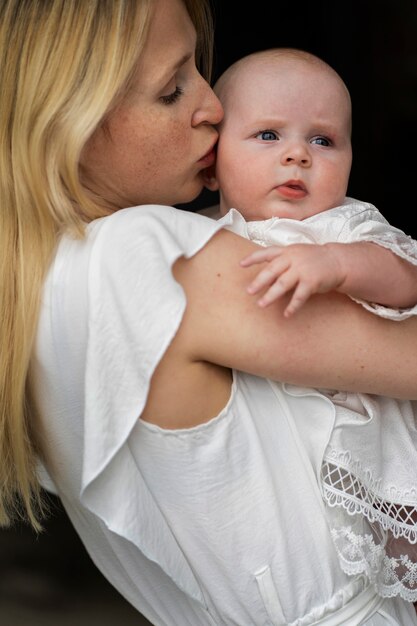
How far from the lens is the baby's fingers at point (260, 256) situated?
163 centimetres

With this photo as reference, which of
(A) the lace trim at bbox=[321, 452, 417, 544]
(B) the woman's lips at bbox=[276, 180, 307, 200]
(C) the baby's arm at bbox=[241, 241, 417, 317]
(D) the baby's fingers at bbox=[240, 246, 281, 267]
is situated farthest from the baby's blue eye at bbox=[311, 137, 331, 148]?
(A) the lace trim at bbox=[321, 452, 417, 544]

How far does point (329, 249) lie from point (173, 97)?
469 millimetres

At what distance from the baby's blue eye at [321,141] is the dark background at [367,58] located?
194cm

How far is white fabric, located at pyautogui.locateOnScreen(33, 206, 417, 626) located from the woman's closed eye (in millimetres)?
310

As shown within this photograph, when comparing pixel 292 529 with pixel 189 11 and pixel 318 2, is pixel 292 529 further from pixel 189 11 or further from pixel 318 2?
pixel 318 2

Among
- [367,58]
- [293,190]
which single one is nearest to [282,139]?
[293,190]

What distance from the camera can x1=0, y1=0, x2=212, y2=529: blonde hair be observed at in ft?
5.83

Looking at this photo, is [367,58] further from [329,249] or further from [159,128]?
[329,249]

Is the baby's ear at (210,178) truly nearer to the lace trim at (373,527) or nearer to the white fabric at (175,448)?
the white fabric at (175,448)

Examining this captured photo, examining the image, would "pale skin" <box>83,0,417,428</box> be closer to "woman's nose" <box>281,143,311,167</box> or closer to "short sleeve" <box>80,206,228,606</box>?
"short sleeve" <box>80,206,228,606</box>

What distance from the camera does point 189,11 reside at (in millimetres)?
2205

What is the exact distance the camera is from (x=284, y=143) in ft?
6.77

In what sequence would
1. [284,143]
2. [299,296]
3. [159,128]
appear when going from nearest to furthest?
[299,296] < [159,128] < [284,143]

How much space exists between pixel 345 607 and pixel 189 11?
46.6 inches
